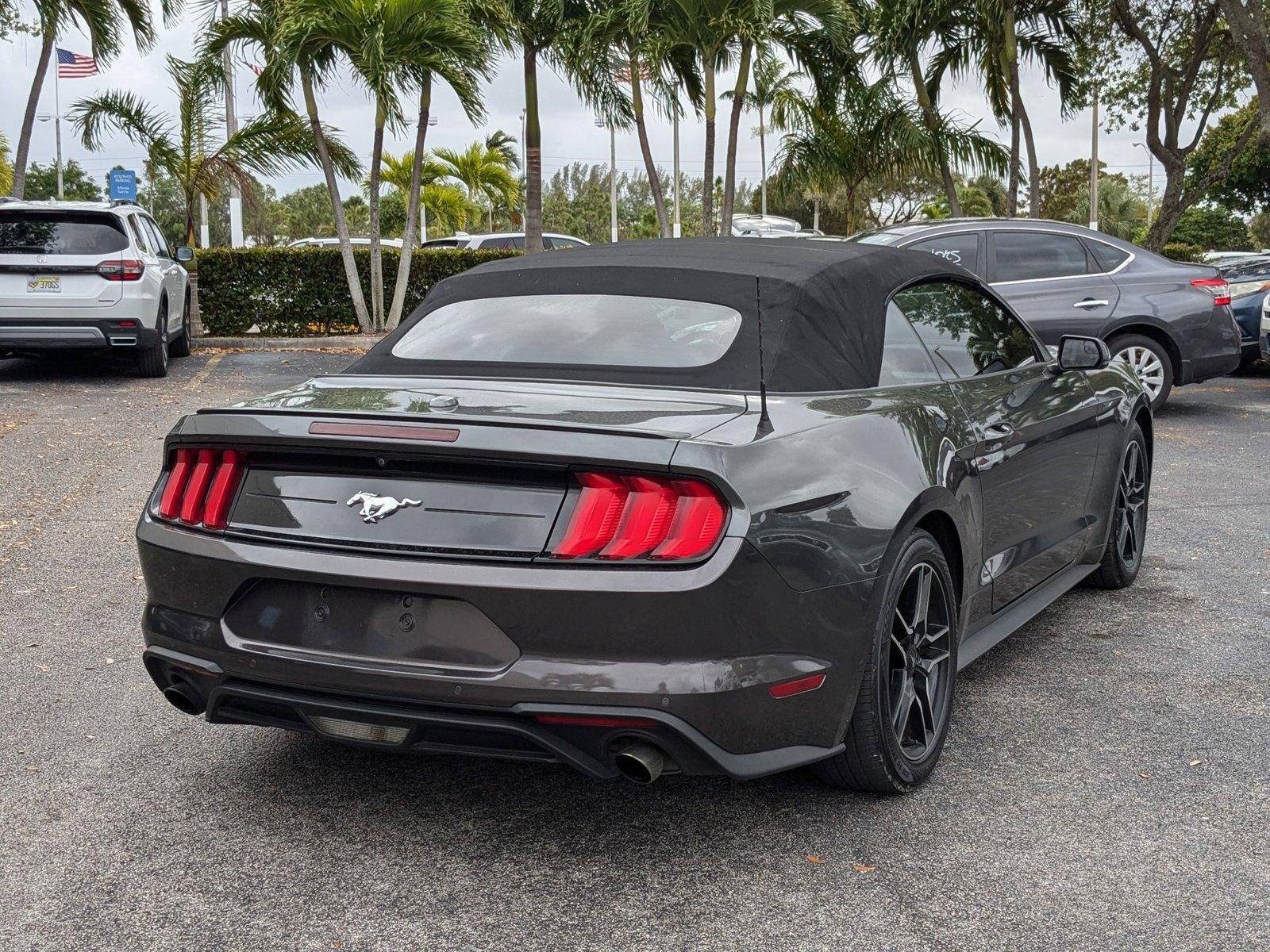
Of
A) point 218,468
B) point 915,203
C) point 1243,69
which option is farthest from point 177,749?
point 915,203

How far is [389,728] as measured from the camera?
10.5 ft

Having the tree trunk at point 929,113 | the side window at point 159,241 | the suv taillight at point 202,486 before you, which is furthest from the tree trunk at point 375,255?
the suv taillight at point 202,486

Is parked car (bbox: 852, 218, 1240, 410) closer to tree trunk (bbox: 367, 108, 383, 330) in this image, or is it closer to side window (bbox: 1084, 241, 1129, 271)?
side window (bbox: 1084, 241, 1129, 271)

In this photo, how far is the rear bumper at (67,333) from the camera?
42.8 feet

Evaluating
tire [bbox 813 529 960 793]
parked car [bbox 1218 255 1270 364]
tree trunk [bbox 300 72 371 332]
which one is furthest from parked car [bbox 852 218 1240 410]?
tree trunk [bbox 300 72 371 332]

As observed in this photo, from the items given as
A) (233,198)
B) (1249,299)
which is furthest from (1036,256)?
(233,198)

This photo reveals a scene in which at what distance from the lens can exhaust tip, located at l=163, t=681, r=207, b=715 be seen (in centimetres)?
347

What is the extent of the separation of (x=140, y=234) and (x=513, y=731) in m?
12.4

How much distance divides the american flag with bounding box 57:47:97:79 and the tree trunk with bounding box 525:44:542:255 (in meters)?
19.0

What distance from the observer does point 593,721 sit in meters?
2.98

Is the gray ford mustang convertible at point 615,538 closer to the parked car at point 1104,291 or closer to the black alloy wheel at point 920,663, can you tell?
the black alloy wheel at point 920,663

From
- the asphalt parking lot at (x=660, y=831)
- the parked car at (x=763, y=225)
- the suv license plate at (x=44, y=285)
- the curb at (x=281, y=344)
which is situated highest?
the parked car at (x=763, y=225)

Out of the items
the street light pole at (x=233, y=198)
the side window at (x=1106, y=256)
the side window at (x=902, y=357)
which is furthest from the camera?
the street light pole at (x=233, y=198)

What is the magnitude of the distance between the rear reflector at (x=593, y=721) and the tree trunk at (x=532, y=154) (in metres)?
16.9
